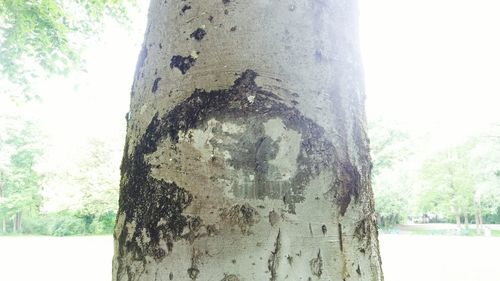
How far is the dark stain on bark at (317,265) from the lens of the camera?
0.78 meters

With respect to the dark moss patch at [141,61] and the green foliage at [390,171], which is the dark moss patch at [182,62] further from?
the green foliage at [390,171]

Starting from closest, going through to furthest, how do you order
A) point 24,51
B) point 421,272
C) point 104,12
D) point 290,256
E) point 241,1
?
1. point 290,256
2. point 241,1
3. point 24,51
4. point 104,12
5. point 421,272

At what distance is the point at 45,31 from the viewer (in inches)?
229

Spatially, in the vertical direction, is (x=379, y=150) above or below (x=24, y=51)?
above

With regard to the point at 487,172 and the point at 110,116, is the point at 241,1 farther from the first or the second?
the point at 110,116

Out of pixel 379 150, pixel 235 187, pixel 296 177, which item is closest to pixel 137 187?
pixel 235 187

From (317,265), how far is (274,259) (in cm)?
8

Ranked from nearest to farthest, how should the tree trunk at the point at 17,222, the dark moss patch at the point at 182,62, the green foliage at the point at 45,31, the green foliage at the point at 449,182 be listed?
the dark moss patch at the point at 182,62 → the green foliage at the point at 45,31 → the green foliage at the point at 449,182 → the tree trunk at the point at 17,222

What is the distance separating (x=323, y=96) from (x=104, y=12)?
677cm

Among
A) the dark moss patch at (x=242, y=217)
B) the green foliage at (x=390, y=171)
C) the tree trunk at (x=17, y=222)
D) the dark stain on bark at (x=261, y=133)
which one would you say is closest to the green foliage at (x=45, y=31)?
the dark stain on bark at (x=261, y=133)

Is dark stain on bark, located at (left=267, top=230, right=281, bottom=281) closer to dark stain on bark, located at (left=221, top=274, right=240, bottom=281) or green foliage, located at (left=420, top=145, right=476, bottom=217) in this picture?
dark stain on bark, located at (left=221, top=274, right=240, bottom=281)

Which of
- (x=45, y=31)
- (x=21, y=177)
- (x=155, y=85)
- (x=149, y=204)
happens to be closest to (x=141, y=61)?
(x=155, y=85)

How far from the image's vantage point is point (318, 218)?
0.80 meters

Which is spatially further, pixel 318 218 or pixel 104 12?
pixel 104 12
